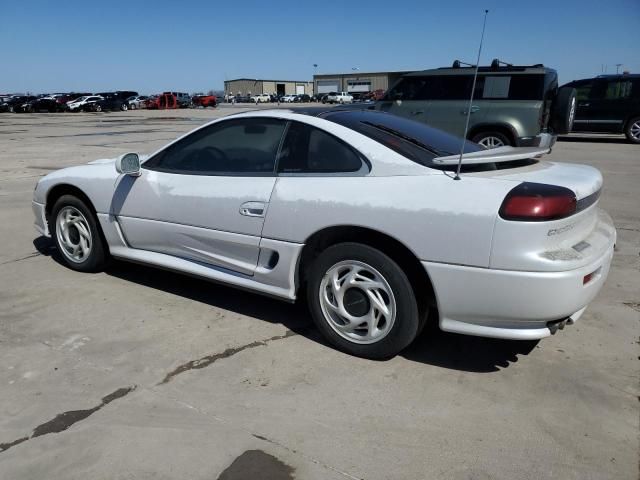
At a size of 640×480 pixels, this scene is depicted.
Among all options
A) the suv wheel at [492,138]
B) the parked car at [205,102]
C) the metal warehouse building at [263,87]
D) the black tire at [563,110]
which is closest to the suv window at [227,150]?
the black tire at [563,110]

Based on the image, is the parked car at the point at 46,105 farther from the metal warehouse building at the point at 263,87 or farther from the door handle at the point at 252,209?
the metal warehouse building at the point at 263,87

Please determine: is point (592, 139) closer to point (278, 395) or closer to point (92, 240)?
point (92, 240)

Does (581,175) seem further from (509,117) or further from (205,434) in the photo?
(509,117)

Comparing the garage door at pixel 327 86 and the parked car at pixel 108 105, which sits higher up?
the garage door at pixel 327 86

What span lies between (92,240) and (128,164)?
0.86 metres

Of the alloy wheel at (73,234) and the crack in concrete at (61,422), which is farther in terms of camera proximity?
the alloy wheel at (73,234)

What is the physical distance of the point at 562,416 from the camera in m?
2.73

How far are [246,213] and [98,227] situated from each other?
166cm

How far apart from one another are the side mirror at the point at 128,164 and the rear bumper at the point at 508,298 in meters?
2.37

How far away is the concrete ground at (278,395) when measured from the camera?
241 centimetres

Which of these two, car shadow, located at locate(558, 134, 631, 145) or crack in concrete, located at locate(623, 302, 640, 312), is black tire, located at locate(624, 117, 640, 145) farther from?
crack in concrete, located at locate(623, 302, 640, 312)

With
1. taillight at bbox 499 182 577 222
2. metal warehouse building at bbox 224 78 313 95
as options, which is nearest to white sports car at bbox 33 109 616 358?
taillight at bbox 499 182 577 222

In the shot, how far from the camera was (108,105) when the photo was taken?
46094mm

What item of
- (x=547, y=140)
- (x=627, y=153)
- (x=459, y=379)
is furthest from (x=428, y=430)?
(x=627, y=153)
